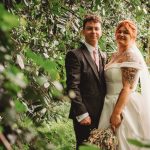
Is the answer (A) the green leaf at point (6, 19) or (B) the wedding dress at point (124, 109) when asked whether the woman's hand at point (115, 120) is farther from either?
(A) the green leaf at point (6, 19)

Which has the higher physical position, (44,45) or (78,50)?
A: (44,45)

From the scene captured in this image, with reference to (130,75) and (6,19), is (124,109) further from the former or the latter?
(6,19)

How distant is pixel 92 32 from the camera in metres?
4.03

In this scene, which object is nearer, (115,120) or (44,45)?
(44,45)

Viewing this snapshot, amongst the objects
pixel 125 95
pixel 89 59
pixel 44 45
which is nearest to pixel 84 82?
pixel 89 59

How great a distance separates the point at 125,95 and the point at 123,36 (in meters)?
0.58

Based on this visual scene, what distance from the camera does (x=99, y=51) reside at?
14.0 ft

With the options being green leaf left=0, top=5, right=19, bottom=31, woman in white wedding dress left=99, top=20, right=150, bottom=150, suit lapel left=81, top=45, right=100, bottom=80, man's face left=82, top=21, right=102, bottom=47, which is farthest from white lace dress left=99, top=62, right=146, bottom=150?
green leaf left=0, top=5, right=19, bottom=31

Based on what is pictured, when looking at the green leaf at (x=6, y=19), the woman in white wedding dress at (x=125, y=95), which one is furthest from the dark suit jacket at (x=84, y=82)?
the green leaf at (x=6, y=19)

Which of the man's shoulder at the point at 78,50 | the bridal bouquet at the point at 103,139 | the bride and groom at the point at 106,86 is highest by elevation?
the man's shoulder at the point at 78,50

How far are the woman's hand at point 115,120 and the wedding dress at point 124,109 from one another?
3 cm

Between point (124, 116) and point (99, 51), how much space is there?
0.67 m

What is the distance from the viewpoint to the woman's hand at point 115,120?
414 cm

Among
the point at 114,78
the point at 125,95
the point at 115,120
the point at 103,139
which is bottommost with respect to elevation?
the point at 103,139
